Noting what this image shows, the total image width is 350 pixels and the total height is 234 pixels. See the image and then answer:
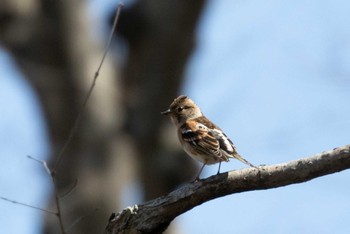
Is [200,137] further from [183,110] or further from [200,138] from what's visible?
[183,110]

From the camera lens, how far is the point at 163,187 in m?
9.33

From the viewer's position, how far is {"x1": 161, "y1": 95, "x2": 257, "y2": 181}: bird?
493 centimetres

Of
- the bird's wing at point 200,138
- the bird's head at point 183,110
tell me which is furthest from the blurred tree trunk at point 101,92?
the bird's wing at point 200,138

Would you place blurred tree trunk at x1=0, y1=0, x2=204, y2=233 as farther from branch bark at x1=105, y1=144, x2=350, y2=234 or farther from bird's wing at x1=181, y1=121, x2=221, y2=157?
branch bark at x1=105, y1=144, x2=350, y2=234

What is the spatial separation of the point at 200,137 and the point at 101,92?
14.6ft

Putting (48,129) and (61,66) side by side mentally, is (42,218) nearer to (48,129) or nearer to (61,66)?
(48,129)

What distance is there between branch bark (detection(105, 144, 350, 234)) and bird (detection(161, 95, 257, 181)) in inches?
21.3

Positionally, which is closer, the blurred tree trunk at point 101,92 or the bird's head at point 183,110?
the bird's head at point 183,110

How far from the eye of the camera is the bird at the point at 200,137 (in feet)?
16.2

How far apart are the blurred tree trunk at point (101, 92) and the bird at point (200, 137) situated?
10.9 ft

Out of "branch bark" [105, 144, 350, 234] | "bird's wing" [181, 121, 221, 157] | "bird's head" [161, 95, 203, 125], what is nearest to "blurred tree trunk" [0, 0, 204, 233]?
"bird's head" [161, 95, 203, 125]

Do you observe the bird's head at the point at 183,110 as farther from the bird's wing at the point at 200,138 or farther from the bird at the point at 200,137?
the bird's wing at the point at 200,138

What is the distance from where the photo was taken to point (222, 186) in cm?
405

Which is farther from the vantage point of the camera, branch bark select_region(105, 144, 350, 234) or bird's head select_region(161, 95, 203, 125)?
bird's head select_region(161, 95, 203, 125)
